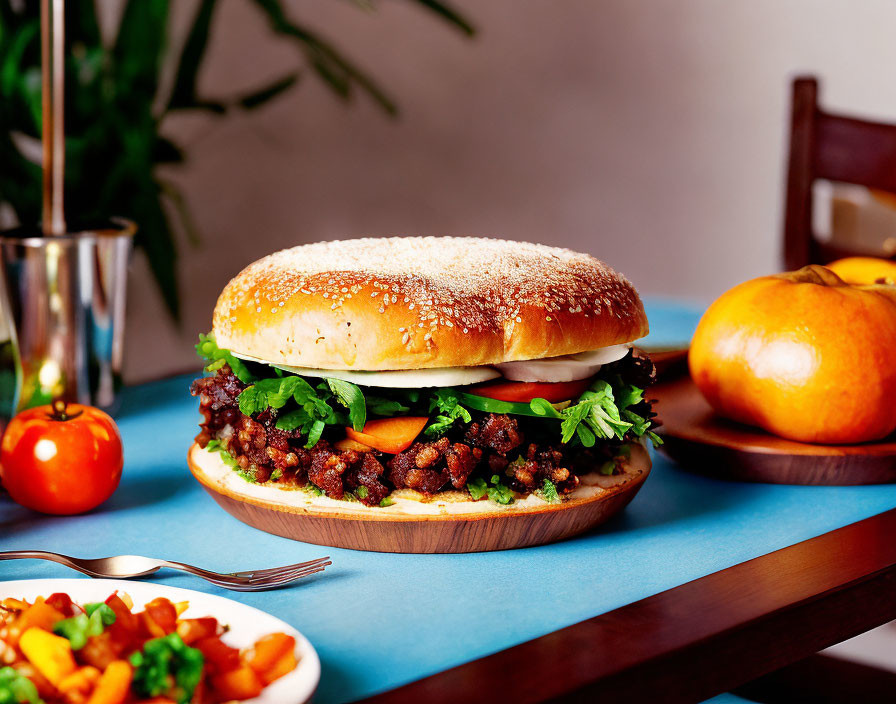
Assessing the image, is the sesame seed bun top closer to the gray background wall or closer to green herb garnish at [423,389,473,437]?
green herb garnish at [423,389,473,437]

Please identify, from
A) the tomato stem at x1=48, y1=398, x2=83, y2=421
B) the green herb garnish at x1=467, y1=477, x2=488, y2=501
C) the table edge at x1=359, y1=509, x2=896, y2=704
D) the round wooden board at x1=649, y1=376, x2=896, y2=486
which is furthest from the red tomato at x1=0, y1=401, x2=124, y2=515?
the round wooden board at x1=649, y1=376, x2=896, y2=486

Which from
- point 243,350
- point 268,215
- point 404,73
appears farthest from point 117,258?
point 404,73

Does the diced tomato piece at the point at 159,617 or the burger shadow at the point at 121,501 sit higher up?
the diced tomato piece at the point at 159,617

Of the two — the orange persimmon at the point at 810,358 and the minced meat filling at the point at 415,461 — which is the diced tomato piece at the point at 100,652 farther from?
the orange persimmon at the point at 810,358

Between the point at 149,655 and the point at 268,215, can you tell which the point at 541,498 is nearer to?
the point at 149,655

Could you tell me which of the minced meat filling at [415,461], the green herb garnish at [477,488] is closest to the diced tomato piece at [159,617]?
the minced meat filling at [415,461]
